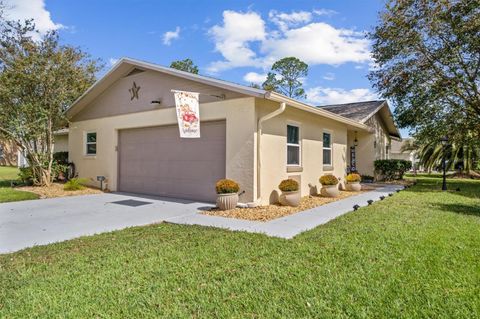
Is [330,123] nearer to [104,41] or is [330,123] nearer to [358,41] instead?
[358,41]

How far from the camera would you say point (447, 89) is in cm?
1472

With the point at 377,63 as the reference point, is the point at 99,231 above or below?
below

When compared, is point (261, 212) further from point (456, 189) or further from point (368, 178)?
point (368, 178)

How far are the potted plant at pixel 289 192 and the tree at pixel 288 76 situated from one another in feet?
92.5

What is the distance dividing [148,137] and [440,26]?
43.8 feet

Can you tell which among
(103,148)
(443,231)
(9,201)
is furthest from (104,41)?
(443,231)

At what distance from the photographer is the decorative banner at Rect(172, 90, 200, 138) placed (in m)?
8.19

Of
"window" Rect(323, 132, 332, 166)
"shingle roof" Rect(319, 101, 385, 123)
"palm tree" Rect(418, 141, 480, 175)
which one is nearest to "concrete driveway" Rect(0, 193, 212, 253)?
"window" Rect(323, 132, 332, 166)

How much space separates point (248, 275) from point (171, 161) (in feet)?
24.1

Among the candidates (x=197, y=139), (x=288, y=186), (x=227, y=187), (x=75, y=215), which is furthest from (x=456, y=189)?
(x=75, y=215)

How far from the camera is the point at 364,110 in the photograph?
1822 cm

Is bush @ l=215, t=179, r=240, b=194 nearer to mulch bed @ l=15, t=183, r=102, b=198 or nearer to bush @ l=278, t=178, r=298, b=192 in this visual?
bush @ l=278, t=178, r=298, b=192

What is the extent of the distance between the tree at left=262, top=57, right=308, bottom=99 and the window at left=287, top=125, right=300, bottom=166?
2616 centimetres

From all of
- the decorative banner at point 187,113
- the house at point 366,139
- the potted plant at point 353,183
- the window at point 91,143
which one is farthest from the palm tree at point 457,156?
the window at point 91,143
